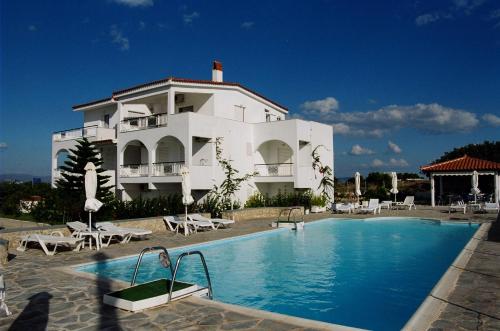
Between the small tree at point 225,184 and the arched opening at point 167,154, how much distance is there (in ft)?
7.93

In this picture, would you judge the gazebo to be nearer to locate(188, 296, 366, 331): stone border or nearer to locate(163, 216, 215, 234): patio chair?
locate(163, 216, 215, 234): patio chair

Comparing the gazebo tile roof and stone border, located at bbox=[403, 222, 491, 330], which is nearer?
stone border, located at bbox=[403, 222, 491, 330]

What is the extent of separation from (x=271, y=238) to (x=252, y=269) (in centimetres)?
486

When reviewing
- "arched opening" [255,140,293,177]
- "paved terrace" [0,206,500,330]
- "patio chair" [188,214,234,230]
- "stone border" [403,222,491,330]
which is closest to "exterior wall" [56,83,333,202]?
"arched opening" [255,140,293,177]

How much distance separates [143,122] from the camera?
24.6m

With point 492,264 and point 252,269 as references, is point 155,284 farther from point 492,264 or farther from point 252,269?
point 492,264

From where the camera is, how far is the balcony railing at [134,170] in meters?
23.9

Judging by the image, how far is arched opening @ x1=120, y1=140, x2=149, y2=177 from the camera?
78.9 ft

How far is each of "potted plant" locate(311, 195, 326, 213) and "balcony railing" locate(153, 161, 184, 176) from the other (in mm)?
8306

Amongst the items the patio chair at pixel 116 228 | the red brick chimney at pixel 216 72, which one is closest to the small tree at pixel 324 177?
the red brick chimney at pixel 216 72

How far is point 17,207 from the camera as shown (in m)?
24.3

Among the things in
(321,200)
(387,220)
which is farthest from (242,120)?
(387,220)

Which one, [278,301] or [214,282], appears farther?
[214,282]

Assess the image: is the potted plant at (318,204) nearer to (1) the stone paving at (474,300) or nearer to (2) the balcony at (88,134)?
(2) the balcony at (88,134)
